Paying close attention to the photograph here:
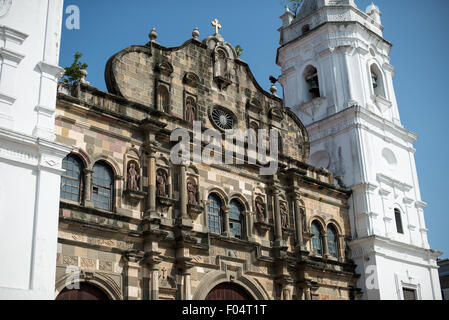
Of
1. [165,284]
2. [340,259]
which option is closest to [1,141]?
[165,284]

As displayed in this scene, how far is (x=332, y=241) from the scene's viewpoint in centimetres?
2464

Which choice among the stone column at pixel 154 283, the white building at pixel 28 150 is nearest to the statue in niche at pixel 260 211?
the stone column at pixel 154 283

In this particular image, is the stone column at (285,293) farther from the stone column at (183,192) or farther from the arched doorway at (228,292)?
the stone column at (183,192)

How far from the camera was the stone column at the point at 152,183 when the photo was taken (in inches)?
716

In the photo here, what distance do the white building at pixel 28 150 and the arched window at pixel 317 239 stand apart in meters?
11.5

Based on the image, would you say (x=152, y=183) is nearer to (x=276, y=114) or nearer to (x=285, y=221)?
(x=285, y=221)

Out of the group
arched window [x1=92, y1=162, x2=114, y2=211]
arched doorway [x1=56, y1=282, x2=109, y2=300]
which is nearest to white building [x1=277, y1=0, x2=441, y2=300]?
arched window [x1=92, y1=162, x2=114, y2=211]

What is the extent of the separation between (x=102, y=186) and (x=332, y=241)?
10.8 metres

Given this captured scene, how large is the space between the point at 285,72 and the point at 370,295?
1230 cm

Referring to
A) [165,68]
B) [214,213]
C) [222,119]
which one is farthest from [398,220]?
[165,68]

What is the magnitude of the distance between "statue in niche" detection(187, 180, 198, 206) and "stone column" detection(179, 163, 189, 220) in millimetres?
333

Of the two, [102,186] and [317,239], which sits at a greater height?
[102,186]

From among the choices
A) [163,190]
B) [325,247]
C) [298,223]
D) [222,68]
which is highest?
[222,68]

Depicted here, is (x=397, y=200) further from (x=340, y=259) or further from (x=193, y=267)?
(x=193, y=267)
